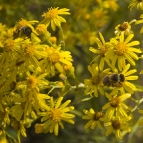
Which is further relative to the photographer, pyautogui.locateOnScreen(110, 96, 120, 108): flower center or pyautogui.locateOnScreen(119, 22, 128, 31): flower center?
pyautogui.locateOnScreen(119, 22, 128, 31): flower center

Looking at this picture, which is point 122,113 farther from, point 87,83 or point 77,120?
point 77,120

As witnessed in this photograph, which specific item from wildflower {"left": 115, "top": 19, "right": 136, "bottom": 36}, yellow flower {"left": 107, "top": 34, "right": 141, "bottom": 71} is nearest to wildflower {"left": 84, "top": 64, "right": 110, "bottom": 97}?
yellow flower {"left": 107, "top": 34, "right": 141, "bottom": 71}

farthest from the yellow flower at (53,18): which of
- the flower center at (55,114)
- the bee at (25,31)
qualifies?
the flower center at (55,114)

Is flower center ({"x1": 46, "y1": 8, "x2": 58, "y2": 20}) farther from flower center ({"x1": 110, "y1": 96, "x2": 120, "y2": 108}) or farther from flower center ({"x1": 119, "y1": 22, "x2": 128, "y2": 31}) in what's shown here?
flower center ({"x1": 110, "y1": 96, "x2": 120, "y2": 108})

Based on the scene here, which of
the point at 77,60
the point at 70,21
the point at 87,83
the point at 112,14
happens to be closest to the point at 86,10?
the point at 70,21

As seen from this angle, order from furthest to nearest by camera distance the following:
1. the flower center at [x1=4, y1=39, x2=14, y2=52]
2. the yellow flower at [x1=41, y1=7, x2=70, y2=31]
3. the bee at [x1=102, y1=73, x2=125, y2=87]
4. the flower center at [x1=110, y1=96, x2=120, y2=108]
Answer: the yellow flower at [x1=41, y1=7, x2=70, y2=31]
the flower center at [x1=4, y1=39, x2=14, y2=52]
the flower center at [x1=110, y1=96, x2=120, y2=108]
the bee at [x1=102, y1=73, x2=125, y2=87]

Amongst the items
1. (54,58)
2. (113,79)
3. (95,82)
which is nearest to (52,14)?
(54,58)
